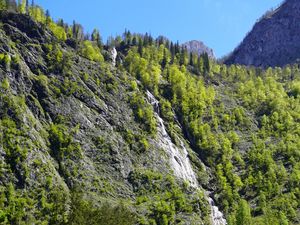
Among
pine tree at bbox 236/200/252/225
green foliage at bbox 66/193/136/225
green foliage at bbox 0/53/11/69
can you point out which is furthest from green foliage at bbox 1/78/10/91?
pine tree at bbox 236/200/252/225

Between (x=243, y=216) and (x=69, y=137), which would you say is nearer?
(x=243, y=216)

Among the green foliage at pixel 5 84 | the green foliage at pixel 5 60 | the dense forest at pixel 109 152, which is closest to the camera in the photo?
the dense forest at pixel 109 152

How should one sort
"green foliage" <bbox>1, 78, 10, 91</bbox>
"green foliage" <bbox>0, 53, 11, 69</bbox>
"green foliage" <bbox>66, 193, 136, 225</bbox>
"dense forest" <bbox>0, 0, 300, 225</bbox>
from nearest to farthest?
1. "green foliage" <bbox>66, 193, 136, 225</bbox>
2. "dense forest" <bbox>0, 0, 300, 225</bbox>
3. "green foliage" <bbox>1, 78, 10, 91</bbox>
4. "green foliage" <bbox>0, 53, 11, 69</bbox>

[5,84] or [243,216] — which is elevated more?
[5,84]

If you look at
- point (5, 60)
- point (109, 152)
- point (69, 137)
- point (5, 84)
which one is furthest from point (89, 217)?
point (5, 60)

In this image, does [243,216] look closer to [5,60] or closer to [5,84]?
[5,84]

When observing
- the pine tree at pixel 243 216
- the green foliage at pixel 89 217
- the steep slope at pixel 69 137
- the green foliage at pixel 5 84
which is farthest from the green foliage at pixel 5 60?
the green foliage at pixel 89 217

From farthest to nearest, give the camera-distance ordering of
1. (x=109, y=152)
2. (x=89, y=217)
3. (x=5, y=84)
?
1. (x=109, y=152)
2. (x=5, y=84)
3. (x=89, y=217)

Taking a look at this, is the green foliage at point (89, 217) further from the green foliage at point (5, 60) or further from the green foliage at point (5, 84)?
the green foliage at point (5, 60)

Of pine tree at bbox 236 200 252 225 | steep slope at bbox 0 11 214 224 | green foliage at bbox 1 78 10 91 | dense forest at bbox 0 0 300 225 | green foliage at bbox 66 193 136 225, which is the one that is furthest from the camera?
green foliage at bbox 1 78 10 91

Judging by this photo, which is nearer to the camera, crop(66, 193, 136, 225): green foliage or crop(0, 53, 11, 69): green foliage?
crop(66, 193, 136, 225): green foliage

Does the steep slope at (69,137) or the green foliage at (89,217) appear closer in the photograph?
the green foliage at (89,217)

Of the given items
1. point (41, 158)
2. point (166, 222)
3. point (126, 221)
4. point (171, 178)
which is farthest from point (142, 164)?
point (126, 221)

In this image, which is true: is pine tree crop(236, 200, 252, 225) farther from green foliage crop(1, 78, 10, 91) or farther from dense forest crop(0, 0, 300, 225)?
green foliage crop(1, 78, 10, 91)
